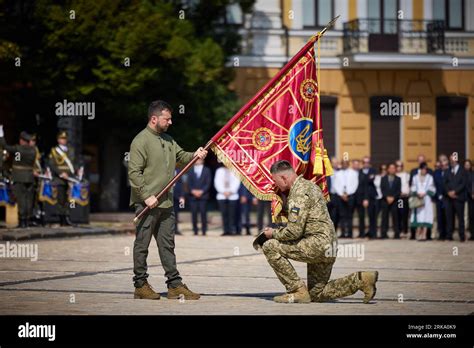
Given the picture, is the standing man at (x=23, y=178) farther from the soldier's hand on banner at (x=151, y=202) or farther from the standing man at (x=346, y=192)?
the soldier's hand on banner at (x=151, y=202)

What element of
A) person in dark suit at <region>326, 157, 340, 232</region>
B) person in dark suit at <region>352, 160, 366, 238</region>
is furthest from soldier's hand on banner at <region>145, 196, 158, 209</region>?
person in dark suit at <region>352, 160, 366, 238</region>

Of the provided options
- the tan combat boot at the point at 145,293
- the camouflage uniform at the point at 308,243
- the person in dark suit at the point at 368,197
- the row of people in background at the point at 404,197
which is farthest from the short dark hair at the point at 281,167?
the person in dark suit at the point at 368,197

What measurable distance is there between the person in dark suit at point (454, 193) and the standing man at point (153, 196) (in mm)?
14705

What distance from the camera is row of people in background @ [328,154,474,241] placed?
27.6 metres

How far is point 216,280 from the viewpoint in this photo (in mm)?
16156

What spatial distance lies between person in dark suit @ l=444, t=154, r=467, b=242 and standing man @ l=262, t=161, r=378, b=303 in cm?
1461

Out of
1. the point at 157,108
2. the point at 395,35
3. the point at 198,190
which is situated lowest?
the point at 198,190

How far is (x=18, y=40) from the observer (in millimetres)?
32062

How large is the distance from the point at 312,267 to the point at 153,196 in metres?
1.86

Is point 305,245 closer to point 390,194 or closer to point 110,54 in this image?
point 390,194

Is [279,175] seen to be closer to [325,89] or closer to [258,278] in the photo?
[258,278]

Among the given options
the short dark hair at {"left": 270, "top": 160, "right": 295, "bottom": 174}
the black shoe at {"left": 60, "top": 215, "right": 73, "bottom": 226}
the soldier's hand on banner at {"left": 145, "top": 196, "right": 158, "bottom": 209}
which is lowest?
the black shoe at {"left": 60, "top": 215, "right": 73, "bottom": 226}

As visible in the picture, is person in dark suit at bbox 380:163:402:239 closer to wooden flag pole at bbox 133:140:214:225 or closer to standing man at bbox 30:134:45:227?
standing man at bbox 30:134:45:227

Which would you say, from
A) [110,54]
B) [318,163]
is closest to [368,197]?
[110,54]
